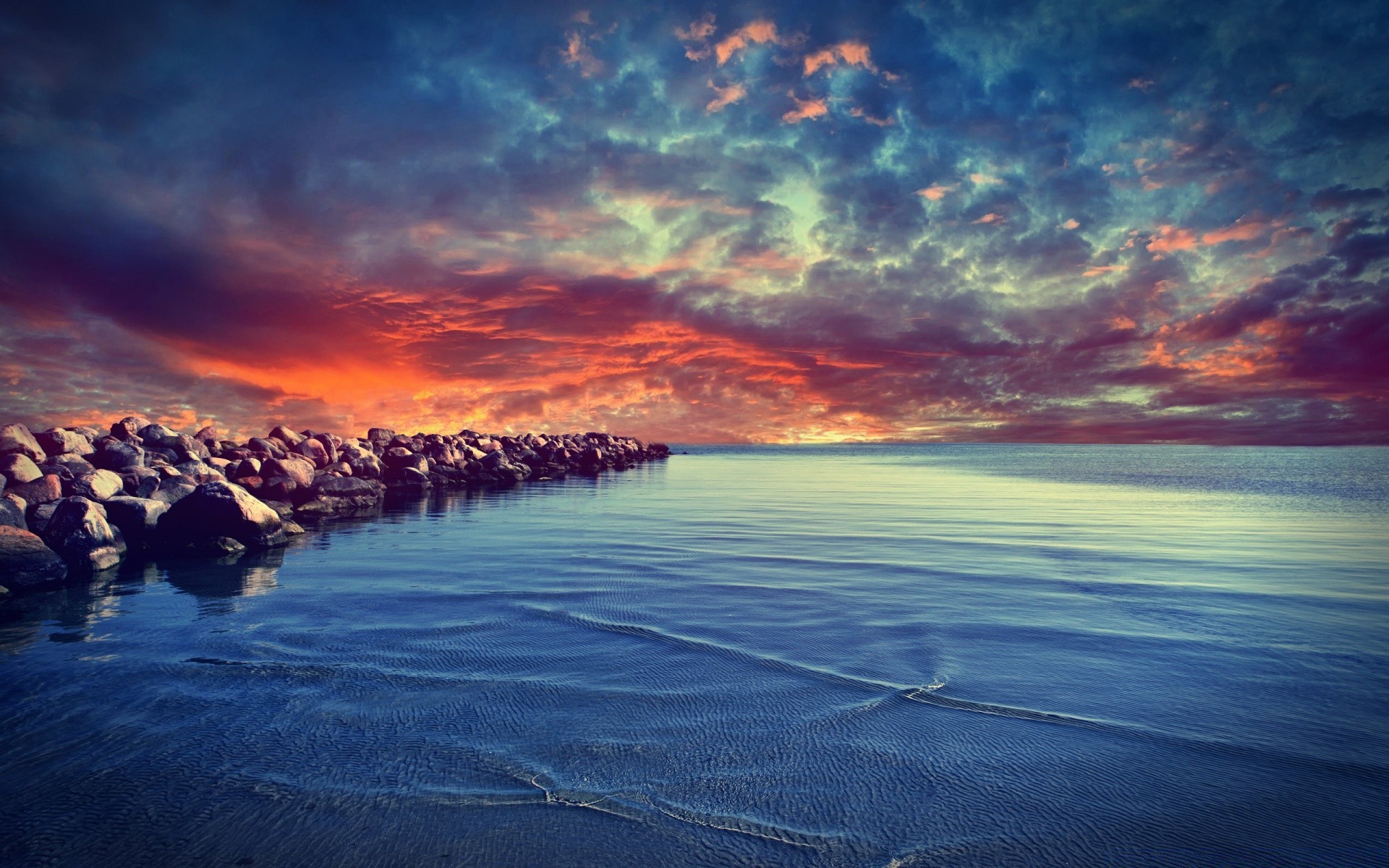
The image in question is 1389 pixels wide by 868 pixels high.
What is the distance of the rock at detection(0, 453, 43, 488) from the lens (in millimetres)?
12750

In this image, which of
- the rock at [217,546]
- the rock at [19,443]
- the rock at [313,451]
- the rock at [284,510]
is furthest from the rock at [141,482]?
the rock at [313,451]

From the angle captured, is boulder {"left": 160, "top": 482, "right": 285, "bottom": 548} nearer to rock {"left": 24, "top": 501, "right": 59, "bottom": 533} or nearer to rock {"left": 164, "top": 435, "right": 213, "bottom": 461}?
rock {"left": 24, "top": 501, "right": 59, "bottom": 533}

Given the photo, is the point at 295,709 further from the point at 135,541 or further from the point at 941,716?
the point at 135,541

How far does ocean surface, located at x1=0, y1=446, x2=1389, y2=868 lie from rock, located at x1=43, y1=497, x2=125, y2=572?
113 cm

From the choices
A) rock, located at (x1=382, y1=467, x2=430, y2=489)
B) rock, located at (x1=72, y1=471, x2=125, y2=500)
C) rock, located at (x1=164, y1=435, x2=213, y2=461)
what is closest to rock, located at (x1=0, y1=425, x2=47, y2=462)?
rock, located at (x1=72, y1=471, x2=125, y2=500)

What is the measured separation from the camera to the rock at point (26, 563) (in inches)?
346

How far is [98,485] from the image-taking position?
13.7 metres

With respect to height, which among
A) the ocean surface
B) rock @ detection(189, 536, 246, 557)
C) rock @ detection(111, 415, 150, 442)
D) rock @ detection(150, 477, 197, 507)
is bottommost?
the ocean surface

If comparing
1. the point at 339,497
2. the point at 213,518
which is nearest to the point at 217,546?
the point at 213,518

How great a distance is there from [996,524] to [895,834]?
1347 centimetres

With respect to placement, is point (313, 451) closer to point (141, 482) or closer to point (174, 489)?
point (141, 482)

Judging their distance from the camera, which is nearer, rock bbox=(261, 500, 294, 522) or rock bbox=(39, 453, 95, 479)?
rock bbox=(39, 453, 95, 479)

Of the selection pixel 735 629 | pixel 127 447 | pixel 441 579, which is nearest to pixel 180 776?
pixel 735 629

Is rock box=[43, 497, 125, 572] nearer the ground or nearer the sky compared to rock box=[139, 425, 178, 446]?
nearer the ground
